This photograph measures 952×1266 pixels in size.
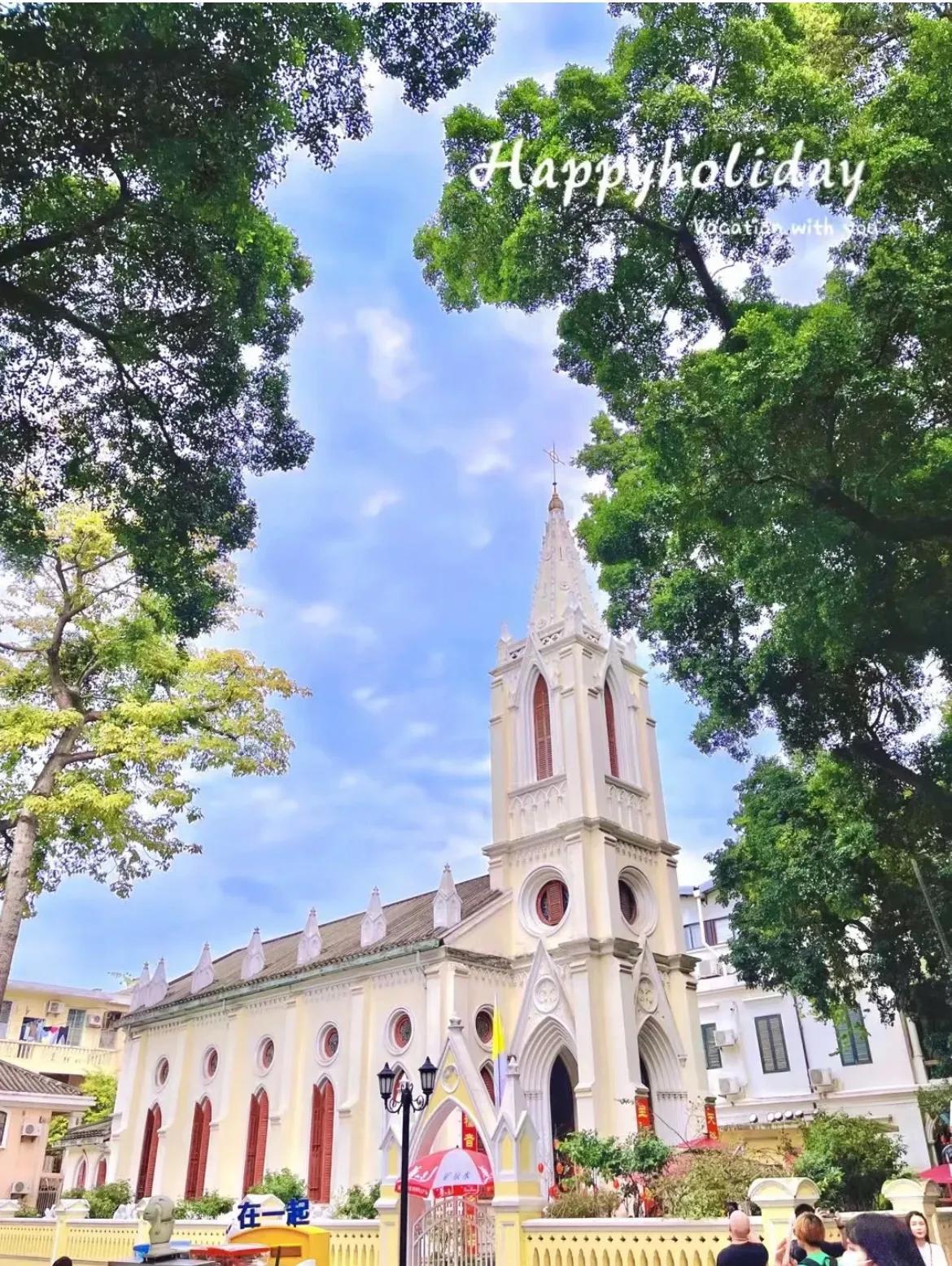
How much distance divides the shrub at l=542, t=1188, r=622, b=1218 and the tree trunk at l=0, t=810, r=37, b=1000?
33.0 feet

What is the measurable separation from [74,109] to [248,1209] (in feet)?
43.1

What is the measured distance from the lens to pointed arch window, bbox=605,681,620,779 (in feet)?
87.6

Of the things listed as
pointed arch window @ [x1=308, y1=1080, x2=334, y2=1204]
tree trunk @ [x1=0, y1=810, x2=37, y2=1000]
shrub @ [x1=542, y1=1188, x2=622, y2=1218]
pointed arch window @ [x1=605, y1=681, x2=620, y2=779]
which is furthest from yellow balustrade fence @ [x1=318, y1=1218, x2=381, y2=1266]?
pointed arch window @ [x1=605, y1=681, x2=620, y2=779]

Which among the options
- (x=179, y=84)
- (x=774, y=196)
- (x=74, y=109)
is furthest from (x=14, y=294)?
(x=774, y=196)

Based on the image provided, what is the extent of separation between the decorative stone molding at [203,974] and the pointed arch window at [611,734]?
15986 mm

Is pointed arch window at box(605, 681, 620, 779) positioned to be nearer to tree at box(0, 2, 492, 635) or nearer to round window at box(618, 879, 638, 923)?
round window at box(618, 879, 638, 923)

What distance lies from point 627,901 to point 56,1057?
1057 inches

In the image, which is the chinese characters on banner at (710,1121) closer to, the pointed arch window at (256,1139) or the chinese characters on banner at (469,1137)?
the chinese characters on banner at (469,1137)

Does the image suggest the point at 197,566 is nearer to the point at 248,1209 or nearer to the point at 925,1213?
the point at 248,1209

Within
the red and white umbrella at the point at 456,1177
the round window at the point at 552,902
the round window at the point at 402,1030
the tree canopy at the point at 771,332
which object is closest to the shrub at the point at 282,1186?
the round window at the point at 402,1030

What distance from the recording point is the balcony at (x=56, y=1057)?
36.4 meters

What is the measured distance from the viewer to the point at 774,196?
1355cm

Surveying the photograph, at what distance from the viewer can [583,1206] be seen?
43.8 ft

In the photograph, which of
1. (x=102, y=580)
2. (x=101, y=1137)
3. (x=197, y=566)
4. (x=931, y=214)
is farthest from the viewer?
(x=101, y=1137)
